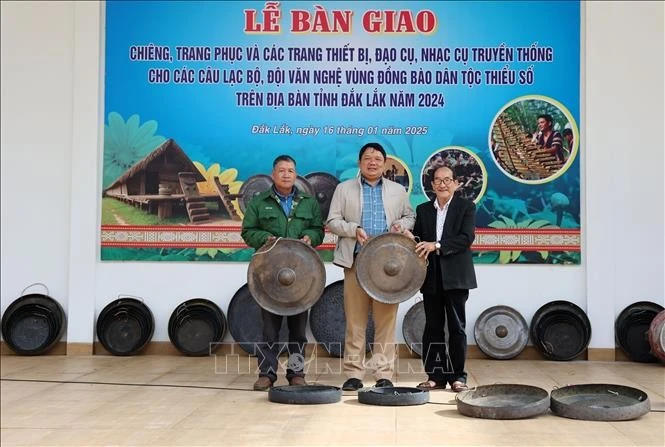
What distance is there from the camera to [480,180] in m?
8.80

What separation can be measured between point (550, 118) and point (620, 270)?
152 cm

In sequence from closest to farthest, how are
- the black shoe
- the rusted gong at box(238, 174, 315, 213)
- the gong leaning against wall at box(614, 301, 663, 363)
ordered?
the black shoe → the gong leaning against wall at box(614, 301, 663, 363) → the rusted gong at box(238, 174, 315, 213)

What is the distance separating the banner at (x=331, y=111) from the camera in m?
8.80

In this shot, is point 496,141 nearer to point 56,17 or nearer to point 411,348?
A: point 411,348

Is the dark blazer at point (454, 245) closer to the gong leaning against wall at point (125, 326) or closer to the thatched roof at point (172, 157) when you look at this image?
the thatched roof at point (172, 157)

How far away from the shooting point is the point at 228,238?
891 cm

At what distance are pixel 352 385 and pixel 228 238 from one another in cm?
266

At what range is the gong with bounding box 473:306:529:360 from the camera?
8641 millimetres

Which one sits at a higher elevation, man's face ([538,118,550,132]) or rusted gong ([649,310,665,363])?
man's face ([538,118,550,132])

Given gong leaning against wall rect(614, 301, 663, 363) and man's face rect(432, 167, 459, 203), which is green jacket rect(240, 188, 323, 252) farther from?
gong leaning against wall rect(614, 301, 663, 363)

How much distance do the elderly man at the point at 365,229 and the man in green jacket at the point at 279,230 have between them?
19 centimetres

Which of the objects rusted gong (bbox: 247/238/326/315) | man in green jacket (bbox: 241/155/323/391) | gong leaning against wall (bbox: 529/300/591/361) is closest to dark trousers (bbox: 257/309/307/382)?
man in green jacket (bbox: 241/155/323/391)

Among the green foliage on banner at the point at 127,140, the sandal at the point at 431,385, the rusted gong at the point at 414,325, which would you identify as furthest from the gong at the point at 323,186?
the sandal at the point at 431,385

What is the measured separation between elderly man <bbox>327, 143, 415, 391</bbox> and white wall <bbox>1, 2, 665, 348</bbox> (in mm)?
2088
